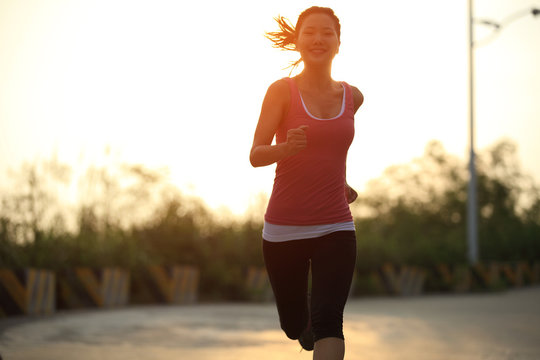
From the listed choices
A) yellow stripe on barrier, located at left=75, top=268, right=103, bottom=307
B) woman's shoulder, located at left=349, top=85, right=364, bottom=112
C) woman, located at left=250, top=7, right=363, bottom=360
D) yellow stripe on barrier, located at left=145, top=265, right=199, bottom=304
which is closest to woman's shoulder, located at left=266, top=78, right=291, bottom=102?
woman, located at left=250, top=7, right=363, bottom=360

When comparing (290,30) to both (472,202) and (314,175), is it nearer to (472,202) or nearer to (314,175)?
(314,175)

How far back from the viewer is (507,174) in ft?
A: 176

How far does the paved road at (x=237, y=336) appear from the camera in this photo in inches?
267

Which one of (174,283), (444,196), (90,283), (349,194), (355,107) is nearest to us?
(349,194)

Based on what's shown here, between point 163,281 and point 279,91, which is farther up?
point 279,91

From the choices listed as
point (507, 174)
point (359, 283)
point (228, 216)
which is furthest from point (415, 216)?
point (228, 216)

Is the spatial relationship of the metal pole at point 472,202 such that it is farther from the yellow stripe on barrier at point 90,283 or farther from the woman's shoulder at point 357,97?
the woman's shoulder at point 357,97

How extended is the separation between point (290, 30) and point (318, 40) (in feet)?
1.28

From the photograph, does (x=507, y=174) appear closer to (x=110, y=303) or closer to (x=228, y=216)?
(x=228, y=216)

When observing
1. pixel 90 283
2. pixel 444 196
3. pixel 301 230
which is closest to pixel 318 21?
pixel 301 230

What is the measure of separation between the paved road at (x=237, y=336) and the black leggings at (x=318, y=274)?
8.53ft

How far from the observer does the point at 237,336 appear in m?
8.37

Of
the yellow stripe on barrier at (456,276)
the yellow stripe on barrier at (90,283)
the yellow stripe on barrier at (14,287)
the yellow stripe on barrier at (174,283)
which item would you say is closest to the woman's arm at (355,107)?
the yellow stripe on barrier at (14,287)

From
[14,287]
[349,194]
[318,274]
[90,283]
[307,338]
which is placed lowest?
[90,283]
